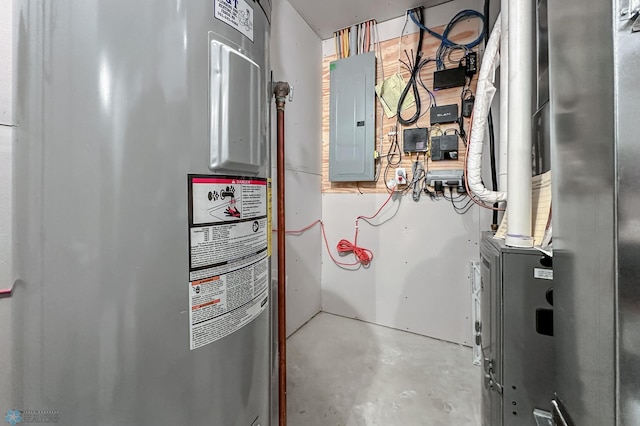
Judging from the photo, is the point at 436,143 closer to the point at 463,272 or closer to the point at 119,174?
the point at 463,272

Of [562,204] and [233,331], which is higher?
[562,204]

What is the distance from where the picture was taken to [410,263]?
209cm

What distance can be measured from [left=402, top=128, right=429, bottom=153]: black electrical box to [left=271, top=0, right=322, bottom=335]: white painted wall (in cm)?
79

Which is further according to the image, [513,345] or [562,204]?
[513,345]

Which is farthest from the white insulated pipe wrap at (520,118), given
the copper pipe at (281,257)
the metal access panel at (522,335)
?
the copper pipe at (281,257)

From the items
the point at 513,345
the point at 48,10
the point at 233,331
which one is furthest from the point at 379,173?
the point at 48,10

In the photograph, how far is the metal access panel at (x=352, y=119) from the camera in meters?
2.12

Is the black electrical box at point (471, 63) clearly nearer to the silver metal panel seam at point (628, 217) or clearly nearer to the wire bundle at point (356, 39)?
the wire bundle at point (356, 39)

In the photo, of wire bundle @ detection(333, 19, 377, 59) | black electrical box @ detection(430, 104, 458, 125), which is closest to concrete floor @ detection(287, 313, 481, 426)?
black electrical box @ detection(430, 104, 458, 125)

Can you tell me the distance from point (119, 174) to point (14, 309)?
307 mm

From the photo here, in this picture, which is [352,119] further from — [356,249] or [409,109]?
[356,249]

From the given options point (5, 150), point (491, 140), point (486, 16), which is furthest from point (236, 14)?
point (486, 16)

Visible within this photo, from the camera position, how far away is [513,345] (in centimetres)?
84

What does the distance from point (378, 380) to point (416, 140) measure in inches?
67.6
